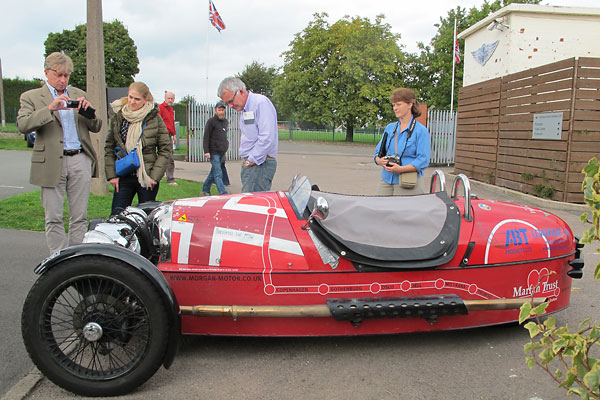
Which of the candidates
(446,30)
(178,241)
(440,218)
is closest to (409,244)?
(440,218)

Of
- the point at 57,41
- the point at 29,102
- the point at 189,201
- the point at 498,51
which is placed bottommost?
the point at 189,201

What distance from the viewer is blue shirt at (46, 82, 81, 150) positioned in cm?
432

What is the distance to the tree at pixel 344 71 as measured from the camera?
38.9 m

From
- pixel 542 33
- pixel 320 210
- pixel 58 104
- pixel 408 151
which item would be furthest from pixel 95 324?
pixel 542 33

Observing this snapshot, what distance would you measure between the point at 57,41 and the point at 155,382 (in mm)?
57978

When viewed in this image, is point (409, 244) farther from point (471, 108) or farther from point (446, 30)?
point (446, 30)

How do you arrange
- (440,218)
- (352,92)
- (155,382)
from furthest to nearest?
(352,92), (440,218), (155,382)

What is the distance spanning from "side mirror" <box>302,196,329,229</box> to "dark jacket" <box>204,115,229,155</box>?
254 inches

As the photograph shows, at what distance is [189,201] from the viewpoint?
3.47 m

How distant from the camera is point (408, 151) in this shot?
4574 mm

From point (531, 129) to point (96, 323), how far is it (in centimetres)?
940

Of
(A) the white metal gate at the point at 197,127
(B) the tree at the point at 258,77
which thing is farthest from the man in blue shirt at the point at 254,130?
(B) the tree at the point at 258,77

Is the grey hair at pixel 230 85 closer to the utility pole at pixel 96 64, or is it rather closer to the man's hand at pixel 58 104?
the man's hand at pixel 58 104

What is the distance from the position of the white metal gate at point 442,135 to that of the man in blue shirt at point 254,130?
43.8 feet
